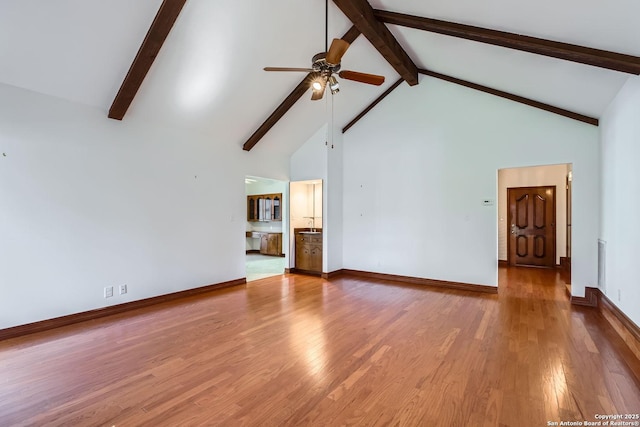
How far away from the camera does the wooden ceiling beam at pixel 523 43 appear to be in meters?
2.88

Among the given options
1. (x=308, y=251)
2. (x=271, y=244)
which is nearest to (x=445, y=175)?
(x=308, y=251)

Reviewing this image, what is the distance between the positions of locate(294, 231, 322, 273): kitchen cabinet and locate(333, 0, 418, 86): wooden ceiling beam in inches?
139

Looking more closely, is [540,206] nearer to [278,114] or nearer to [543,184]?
[543,184]

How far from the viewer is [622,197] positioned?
344 centimetres

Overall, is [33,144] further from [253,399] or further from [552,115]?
[552,115]

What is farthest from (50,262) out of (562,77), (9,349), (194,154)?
(562,77)

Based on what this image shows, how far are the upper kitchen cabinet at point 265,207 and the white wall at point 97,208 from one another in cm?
388

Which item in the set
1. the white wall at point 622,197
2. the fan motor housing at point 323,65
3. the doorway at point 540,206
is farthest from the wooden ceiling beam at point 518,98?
the fan motor housing at point 323,65

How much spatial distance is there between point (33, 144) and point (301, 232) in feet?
15.2

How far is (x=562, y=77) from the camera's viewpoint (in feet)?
12.1

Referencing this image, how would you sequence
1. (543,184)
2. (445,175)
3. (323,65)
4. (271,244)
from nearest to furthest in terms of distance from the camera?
(323,65), (445,175), (543,184), (271,244)

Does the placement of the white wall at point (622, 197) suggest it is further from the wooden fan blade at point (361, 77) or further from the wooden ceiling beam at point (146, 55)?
the wooden ceiling beam at point (146, 55)

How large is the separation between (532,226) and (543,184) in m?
1.03

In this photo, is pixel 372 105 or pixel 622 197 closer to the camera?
pixel 622 197
